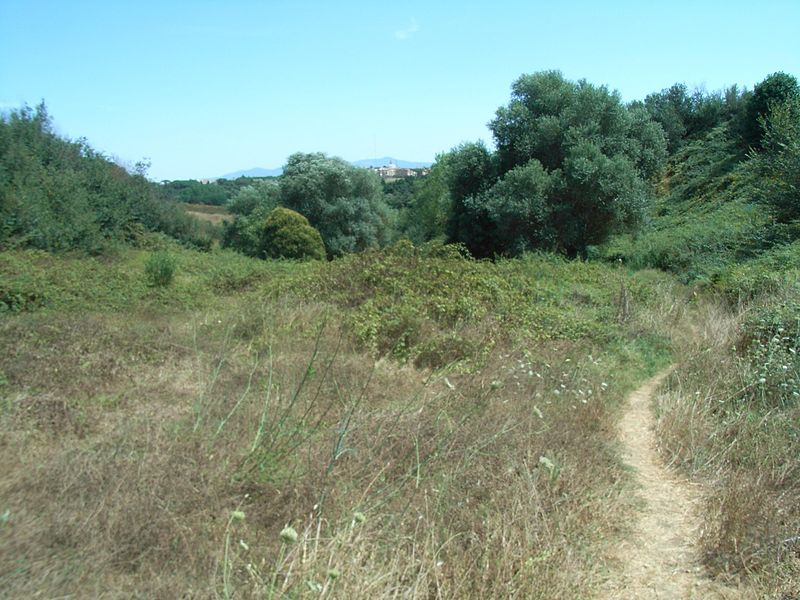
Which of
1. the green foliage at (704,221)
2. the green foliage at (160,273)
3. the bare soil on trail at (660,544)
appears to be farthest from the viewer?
the green foliage at (704,221)

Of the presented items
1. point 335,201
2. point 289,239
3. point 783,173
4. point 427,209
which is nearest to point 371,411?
point 783,173

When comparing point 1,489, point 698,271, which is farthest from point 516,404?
point 698,271

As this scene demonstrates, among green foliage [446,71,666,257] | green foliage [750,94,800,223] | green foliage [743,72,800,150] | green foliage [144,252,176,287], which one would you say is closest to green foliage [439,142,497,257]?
green foliage [446,71,666,257]

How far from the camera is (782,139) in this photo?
1855 centimetres

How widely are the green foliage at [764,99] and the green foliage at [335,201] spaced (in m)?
15.8

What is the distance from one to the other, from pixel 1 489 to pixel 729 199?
2316cm

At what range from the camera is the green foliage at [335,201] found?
29.9m

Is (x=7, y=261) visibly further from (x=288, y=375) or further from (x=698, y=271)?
(x=698, y=271)

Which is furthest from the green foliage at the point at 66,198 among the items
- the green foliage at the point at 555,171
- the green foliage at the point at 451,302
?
the green foliage at the point at 555,171

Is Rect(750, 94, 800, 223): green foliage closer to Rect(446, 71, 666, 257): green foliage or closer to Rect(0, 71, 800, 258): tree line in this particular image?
Rect(0, 71, 800, 258): tree line

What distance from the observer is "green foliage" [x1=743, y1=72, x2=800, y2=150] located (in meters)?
23.7

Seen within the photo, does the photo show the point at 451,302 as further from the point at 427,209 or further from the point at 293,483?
the point at 427,209

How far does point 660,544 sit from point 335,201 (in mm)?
27082

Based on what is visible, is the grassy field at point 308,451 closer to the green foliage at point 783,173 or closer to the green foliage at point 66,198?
the green foliage at point 66,198
